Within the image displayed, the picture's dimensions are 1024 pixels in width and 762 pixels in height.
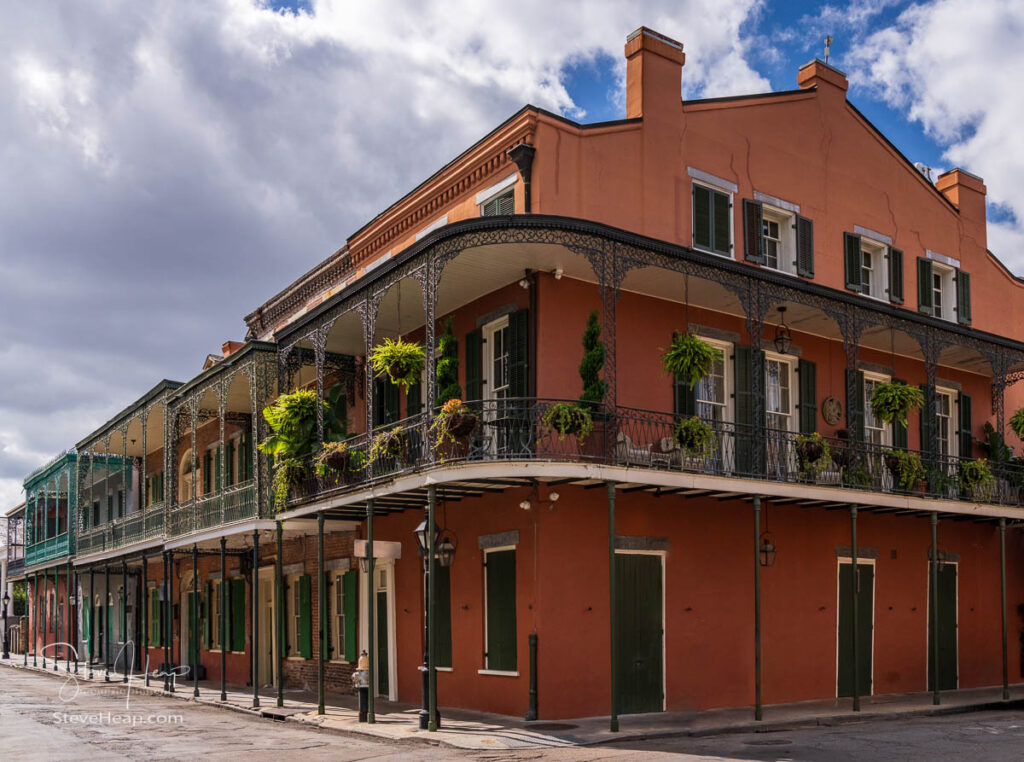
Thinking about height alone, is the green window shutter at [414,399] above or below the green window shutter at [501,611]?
above

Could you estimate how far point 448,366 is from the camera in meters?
16.2

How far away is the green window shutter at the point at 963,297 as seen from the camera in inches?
839

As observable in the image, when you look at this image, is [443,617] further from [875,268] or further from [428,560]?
[875,268]

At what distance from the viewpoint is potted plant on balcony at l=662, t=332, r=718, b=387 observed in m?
14.6

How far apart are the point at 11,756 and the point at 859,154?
16418 millimetres

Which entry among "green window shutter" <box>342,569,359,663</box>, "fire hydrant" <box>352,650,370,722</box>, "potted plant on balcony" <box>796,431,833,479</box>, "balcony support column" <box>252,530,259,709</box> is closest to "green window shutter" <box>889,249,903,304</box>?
"potted plant on balcony" <box>796,431,833,479</box>

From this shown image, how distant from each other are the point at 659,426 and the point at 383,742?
18.5ft

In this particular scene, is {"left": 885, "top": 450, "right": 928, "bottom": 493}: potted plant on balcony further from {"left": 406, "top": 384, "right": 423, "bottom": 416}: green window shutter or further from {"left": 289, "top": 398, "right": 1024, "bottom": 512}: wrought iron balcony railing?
{"left": 406, "top": 384, "right": 423, "bottom": 416}: green window shutter

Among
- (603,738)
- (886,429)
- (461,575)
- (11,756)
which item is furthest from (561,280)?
(11,756)

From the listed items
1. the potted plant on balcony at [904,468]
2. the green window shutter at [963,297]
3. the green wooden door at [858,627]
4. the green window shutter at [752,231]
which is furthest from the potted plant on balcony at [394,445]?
the green window shutter at [963,297]

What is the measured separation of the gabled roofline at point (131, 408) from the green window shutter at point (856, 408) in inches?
547

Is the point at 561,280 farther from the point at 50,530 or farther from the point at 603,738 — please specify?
the point at 50,530

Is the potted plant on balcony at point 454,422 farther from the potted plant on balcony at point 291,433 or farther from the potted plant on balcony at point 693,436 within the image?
the potted plant on balcony at point 291,433

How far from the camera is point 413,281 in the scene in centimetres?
1548
